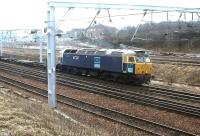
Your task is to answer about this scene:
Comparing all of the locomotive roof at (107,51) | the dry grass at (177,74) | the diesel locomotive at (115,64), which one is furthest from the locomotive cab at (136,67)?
the dry grass at (177,74)

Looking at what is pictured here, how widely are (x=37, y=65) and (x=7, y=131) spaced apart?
38.2 m

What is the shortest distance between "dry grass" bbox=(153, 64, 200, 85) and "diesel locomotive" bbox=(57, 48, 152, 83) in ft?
15.2

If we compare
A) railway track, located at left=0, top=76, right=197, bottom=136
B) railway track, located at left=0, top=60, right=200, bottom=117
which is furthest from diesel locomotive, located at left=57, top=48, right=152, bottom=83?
railway track, located at left=0, top=76, right=197, bottom=136

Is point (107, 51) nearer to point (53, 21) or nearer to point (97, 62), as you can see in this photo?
point (97, 62)

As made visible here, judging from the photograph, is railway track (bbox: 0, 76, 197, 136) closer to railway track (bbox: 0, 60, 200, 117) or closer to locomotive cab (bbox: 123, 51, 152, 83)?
railway track (bbox: 0, 60, 200, 117)

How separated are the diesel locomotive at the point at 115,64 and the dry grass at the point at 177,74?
15.2ft

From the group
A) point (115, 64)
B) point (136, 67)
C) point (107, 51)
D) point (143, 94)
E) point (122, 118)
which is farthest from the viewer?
point (107, 51)

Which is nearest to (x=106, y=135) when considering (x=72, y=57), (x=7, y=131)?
(x=7, y=131)

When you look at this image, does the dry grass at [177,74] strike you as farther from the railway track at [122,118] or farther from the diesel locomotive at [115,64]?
the railway track at [122,118]

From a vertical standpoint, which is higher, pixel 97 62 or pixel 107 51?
pixel 107 51

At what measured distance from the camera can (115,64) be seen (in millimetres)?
Result: 35938

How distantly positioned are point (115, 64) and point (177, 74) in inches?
297

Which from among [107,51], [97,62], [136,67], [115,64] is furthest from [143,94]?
[97,62]

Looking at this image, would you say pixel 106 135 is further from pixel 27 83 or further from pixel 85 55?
pixel 85 55
